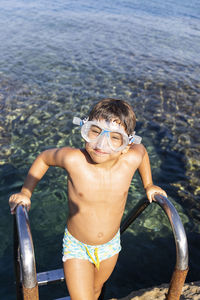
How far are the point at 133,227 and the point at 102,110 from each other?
2579 mm

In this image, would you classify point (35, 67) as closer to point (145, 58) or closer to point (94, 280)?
point (145, 58)

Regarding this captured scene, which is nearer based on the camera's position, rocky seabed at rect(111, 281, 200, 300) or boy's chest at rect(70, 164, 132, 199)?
boy's chest at rect(70, 164, 132, 199)

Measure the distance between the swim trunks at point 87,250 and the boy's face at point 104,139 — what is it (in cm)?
84

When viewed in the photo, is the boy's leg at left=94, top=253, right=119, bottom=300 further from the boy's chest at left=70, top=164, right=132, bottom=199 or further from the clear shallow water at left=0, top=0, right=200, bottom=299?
the clear shallow water at left=0, top=0, right=200, bottom=299

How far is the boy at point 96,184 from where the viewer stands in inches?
88.7

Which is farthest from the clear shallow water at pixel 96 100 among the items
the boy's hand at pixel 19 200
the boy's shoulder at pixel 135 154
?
the boy's hand at pixel 19 200

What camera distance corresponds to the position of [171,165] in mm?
5520

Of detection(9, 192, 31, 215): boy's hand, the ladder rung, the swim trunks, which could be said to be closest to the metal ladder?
the ladder rung

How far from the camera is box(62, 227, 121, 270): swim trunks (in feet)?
8.20

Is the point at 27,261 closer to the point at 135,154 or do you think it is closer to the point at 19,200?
the point at 19,200

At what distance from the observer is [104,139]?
2.19m

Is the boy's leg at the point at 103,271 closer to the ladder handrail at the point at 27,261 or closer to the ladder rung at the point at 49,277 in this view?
the ladder rung at the point at 49,277

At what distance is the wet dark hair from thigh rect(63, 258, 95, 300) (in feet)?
4.07

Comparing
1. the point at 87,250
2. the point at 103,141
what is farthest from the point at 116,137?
the point at 87,250
